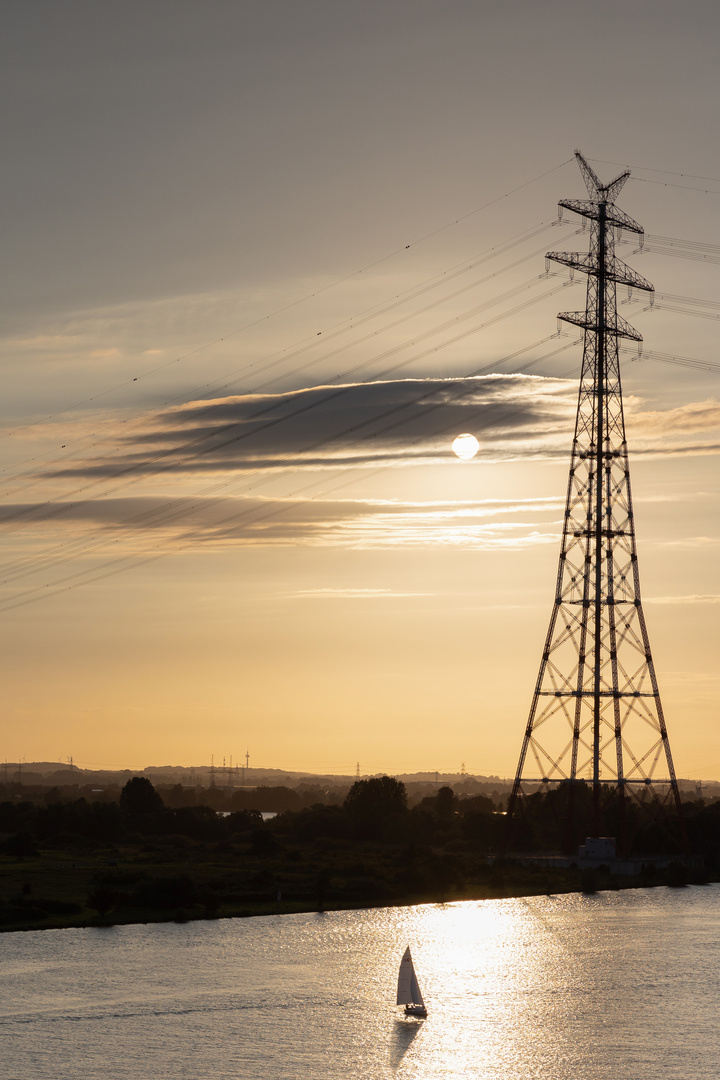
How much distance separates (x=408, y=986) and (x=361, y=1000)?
A: 3.28m

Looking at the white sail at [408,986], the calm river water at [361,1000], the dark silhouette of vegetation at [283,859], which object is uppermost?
the dark silhouette of vegetation at [283,859]

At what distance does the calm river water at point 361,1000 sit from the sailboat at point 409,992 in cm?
79

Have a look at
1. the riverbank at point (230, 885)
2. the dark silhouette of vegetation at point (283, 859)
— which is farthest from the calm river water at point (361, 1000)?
the dark silhouette of vegetation at point (283, 859)

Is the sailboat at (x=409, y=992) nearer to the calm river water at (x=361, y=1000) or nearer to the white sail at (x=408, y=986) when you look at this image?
the white sail at (x=408, y=986)

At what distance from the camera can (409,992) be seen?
6556cm

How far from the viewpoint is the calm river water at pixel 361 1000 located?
5478 cm

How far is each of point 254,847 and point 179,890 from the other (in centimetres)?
4182

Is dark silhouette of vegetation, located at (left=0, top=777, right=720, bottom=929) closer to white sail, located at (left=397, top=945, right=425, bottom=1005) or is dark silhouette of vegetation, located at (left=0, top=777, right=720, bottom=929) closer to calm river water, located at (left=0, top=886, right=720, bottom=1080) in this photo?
calm river water, located at (left=0, top=886, right=720, bottom=1080)

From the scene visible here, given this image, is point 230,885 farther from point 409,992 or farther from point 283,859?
point 409,992

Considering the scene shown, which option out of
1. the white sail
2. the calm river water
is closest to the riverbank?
the calm river water

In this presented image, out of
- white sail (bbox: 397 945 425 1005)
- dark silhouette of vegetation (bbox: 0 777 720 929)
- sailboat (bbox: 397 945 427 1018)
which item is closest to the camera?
sailboat (bbox: 397 945 427 1018)

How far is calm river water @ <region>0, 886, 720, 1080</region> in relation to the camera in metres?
54.8

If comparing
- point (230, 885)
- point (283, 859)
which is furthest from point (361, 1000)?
point (283, 859)

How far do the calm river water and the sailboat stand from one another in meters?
0.79
